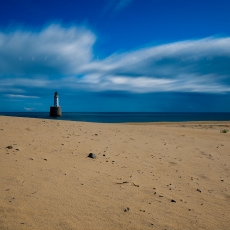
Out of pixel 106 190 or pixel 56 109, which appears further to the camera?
pixel 56 109

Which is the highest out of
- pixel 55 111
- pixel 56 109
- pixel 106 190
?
pixel 56 109

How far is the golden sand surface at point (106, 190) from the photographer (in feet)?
10.3

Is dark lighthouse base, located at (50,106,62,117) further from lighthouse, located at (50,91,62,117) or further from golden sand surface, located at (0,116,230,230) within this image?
golden sand surface, located at (0,116,230,230)

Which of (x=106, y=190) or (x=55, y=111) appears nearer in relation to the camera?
(x=106, y=190)

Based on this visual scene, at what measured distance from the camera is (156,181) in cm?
505

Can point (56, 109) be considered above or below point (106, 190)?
above

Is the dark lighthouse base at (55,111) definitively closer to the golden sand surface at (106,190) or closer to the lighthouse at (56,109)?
the lighthouse at (56,109)

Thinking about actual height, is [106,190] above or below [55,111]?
below

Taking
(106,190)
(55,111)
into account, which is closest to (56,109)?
(55,111)

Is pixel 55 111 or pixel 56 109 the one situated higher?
pixel 56 109

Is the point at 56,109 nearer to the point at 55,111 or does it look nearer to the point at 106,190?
the point at 55,111

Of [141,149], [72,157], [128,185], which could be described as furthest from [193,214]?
[141,149]

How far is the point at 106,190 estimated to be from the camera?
425 cm

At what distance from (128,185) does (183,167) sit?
2660mm
